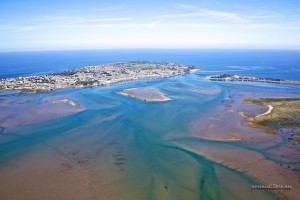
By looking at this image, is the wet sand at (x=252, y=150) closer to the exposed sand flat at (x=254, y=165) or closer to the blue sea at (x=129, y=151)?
the exposed sand flat at (x=254, y=165)

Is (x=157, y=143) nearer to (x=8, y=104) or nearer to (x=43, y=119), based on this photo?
(x=43, y=119)

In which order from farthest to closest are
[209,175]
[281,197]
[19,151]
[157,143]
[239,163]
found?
[157,143], [19,151], [239,163], [209,175], [281,197]

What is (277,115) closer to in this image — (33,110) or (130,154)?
(130,154)

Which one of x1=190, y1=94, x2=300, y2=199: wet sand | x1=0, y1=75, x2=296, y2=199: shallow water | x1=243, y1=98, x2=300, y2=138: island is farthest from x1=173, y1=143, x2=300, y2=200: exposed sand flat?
→ x1=243, y1=98, x2=300, y2=138: island

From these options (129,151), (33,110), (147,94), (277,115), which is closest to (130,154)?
(129,151)

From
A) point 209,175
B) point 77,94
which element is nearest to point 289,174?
point 209,175

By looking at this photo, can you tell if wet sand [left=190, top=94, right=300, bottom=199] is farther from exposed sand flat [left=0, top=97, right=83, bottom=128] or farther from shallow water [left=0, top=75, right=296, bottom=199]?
exposed sand flat [left=0, top=97, right=83, bottom=128]
